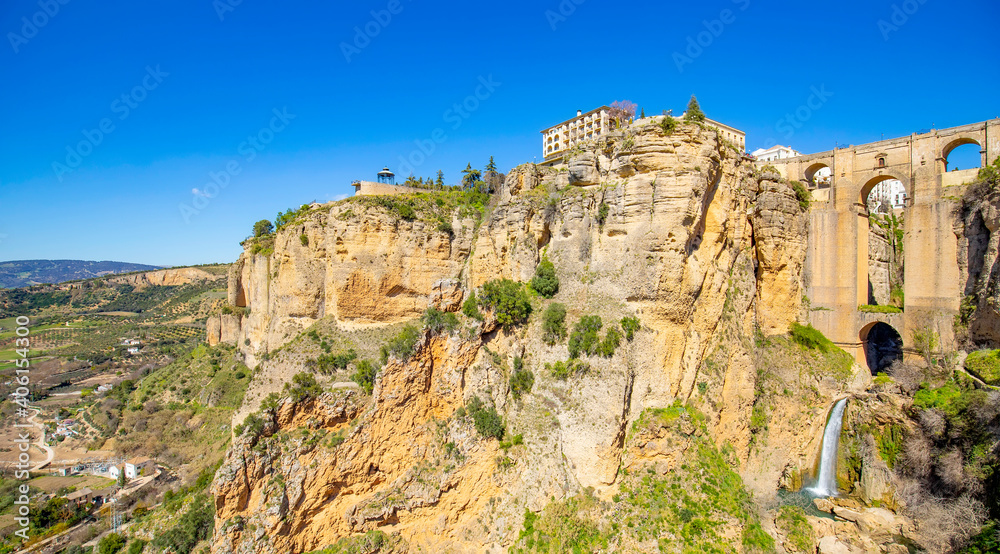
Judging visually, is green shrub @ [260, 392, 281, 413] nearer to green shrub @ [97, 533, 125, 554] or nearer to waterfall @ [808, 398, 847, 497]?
green shrub @ [97, 533, 125, 554]

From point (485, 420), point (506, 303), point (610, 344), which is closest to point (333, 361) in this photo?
point (485, 420)

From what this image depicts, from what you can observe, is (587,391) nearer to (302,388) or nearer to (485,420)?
(485,420)

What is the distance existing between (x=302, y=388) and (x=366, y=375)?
258 cm

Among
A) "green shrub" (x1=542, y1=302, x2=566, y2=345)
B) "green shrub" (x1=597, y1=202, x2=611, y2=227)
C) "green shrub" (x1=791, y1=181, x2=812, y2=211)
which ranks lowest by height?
"green shrub" (x1=542, y1=302, x2=566, y2=345)

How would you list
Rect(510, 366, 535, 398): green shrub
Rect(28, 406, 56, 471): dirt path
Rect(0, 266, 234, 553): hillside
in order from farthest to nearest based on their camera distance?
Rect(28, 406, 56, 471): dirt path → Rect(0, 266, 234, 553): hillside → Rect(510, 366, 535, 398): green shrub

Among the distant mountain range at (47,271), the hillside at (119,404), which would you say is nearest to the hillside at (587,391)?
the hillside at (119,404)

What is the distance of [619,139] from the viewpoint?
66.4ft

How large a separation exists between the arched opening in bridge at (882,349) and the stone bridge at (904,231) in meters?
3.71

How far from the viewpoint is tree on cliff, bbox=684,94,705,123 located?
1909 cm

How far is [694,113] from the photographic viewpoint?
1939 centimetres

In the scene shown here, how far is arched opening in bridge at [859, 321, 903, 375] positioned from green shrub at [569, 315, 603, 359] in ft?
71.8

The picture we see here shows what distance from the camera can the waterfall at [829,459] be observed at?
75.2 ft

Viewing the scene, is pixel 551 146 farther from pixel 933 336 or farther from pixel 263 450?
pixel 263 450

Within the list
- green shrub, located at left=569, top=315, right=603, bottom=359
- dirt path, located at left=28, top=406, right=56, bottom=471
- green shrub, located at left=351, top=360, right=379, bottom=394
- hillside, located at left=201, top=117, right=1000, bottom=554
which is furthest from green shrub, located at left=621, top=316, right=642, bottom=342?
dirt path, located at left=28, top=406, right=56, bottom=471
